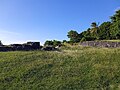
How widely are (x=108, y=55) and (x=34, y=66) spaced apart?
797 centimetres

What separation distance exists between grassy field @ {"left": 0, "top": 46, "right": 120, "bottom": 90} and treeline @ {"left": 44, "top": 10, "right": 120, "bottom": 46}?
24.4 meters

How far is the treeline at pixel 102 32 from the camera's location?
6391cm

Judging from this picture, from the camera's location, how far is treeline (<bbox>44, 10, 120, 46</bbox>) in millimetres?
63906

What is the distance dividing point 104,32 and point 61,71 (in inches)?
2067

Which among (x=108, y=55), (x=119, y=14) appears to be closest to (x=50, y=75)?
(x=108, y=55)

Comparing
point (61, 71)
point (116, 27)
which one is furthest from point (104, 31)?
point (61, 71)

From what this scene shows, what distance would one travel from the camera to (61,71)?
26.9 metres

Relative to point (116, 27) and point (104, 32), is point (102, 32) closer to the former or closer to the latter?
point (104, 32)

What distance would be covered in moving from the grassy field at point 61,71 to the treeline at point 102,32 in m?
24.4

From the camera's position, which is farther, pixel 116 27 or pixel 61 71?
pixel 116 27

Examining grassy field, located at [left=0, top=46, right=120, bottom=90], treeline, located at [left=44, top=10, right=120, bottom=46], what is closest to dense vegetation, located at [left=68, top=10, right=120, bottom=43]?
treeline, located at [left=44, top=10, right=120, bottom=46]

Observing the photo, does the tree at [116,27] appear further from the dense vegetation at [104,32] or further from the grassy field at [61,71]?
the grassy field at [61,71]

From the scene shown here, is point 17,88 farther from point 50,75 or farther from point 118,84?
point 118,84

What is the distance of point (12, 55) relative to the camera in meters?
34.5
